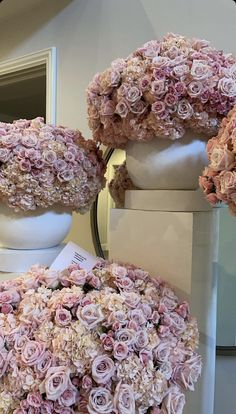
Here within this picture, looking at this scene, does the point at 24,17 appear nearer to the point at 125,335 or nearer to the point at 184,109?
the point at 184,109

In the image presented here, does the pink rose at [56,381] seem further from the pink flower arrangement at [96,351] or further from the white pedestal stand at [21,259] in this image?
the white pedestal stand at [21,259]

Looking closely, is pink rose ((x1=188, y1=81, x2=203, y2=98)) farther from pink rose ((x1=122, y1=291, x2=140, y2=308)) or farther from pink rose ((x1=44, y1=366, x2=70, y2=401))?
pink rose ((x1=44, y1=366, x2=70, y2=401))

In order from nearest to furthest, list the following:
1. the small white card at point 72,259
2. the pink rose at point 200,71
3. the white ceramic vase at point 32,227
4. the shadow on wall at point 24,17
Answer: the pink rose at point 200,71
the small white card at point 72,259
the white ceramic vase at point 32,227
the shadow on wall at point 24,17

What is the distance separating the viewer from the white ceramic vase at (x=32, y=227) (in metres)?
1.01

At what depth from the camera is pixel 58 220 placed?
105cm

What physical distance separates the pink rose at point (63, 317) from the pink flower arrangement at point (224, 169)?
0.34 metres

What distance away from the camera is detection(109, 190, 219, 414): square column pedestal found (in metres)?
0.81

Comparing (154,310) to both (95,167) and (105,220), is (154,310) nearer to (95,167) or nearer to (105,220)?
(95,167)

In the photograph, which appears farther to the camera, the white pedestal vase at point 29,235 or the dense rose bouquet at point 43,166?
the white pedestal vase at point 29,235

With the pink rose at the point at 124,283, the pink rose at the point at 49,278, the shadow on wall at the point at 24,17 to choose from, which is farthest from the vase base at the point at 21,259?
the shadow on wall at the point at 24,17

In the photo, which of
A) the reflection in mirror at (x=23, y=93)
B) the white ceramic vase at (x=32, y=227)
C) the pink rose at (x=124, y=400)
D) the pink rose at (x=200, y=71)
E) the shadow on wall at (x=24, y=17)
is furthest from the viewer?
the reflection in mirror at (x=23, y=93)

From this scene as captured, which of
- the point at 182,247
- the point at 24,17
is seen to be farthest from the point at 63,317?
the point at 24,17

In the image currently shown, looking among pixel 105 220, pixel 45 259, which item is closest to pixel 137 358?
pixel 45 259

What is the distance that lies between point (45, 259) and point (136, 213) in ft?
1.12
